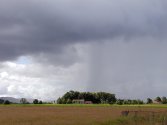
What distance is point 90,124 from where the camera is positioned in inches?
1355

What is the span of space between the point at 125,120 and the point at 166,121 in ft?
18.7

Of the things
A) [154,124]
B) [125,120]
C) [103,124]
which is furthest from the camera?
[125,120]

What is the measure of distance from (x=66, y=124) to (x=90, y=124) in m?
2.28

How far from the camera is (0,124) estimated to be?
3259 cm

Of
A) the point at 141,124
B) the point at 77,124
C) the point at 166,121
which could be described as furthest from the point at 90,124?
the point at 166,121

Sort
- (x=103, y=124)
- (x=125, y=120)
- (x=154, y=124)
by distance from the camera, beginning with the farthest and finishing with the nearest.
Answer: (x=125, y=120)
(x=103, y=124)
(x=154, y=124)

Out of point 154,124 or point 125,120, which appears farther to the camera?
point 125,120

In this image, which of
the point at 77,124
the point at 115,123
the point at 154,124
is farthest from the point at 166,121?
the point at 77,124

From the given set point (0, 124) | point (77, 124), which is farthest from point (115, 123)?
point (0, 124)

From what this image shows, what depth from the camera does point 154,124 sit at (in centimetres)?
3247

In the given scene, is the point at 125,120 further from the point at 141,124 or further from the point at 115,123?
the point at 141,124

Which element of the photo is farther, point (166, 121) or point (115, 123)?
point (115, 123)

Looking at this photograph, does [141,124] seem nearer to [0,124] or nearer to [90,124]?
[90,124]

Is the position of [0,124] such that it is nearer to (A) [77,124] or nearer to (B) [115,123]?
(A) [77,124]
